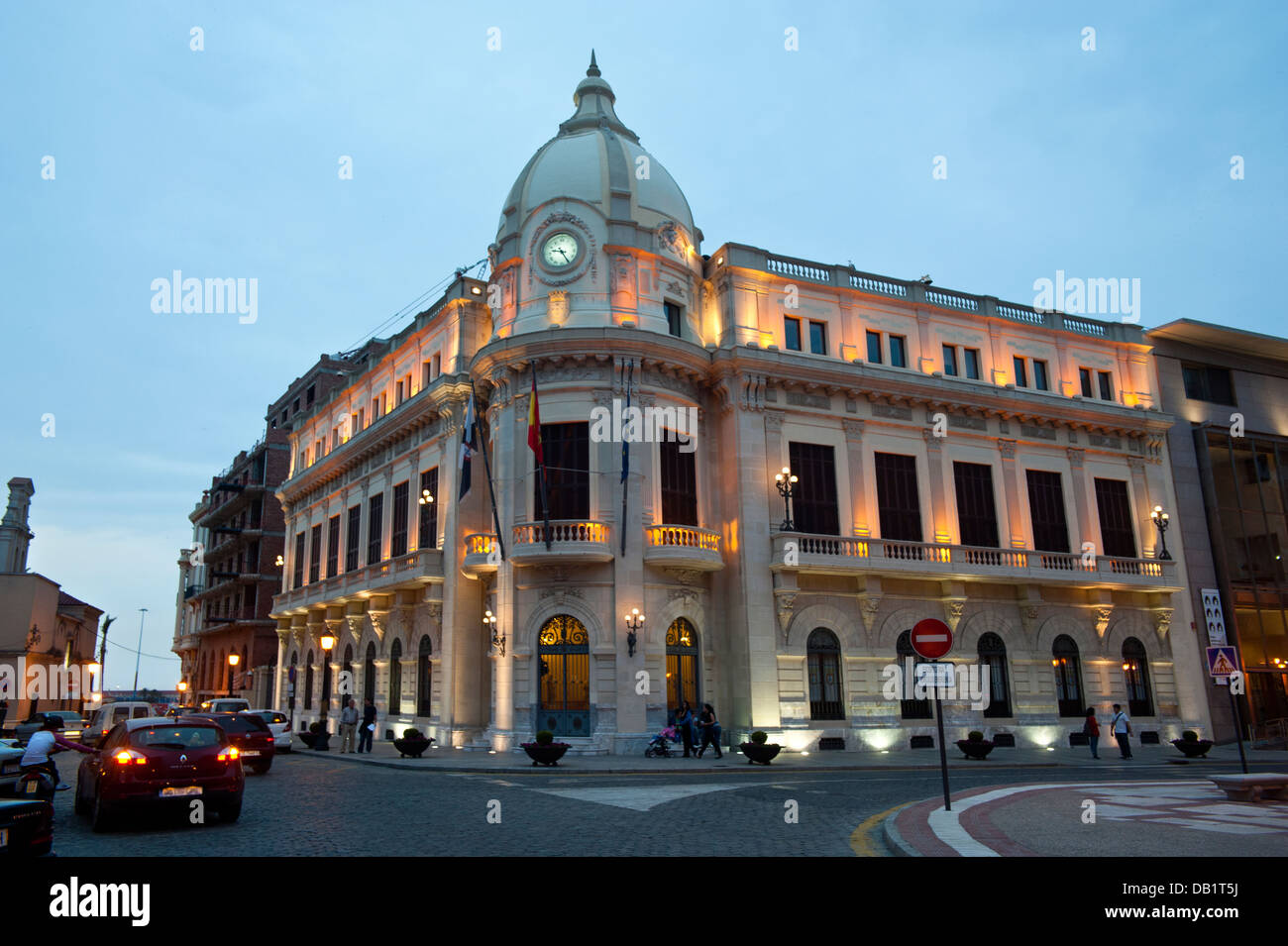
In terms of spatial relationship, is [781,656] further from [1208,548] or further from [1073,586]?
[1208,548]

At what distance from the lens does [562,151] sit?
35312 mm

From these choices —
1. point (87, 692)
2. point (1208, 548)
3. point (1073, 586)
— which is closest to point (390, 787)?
point (1073, 586)

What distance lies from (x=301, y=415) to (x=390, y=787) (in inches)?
1611

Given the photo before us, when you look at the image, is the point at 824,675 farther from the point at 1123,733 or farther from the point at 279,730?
the point at 279,730

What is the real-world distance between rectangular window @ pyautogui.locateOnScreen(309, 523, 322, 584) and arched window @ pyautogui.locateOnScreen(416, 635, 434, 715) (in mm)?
14614

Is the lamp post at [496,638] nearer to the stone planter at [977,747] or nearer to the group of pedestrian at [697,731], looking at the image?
the group of pedestrian at [697,731]

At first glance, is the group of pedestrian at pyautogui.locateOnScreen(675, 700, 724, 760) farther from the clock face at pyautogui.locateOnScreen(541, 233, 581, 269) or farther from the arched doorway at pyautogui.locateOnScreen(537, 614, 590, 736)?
the clock face at pyautogui.locateOnScreen(541, 233, 581, 269)

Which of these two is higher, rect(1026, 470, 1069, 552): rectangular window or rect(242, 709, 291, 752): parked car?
rect(1026, 470, 1069, 552): rectangular window

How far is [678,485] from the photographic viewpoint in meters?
32.0

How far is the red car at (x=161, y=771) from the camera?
12.9 m

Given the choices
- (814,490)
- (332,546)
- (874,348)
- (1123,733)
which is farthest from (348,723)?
(1123,733)

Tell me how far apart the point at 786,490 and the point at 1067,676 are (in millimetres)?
15024

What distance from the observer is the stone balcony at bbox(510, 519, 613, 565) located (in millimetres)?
29203

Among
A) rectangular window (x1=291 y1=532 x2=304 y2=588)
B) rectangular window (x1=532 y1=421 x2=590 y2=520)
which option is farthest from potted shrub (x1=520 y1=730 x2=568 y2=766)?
rectangular window (x1=291 y1=532 x2=304 y2=588)
